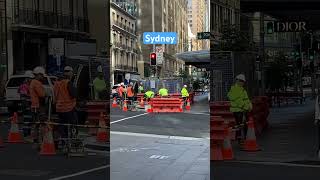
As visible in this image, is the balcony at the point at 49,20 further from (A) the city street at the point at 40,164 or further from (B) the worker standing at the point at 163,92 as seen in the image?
(A) the city street at the point at 40,164

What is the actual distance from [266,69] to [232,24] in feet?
2.80

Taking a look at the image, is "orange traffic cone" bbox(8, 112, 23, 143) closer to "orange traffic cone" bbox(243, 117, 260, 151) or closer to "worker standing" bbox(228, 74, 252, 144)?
"worker standing" bbox(228, 74, 252, 144)

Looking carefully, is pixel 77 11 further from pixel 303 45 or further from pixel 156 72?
pixel 303 45

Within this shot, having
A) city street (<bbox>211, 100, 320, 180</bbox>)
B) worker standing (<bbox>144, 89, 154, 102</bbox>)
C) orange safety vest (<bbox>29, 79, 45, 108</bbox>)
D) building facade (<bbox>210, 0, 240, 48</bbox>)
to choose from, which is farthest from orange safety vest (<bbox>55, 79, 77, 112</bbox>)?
city street (<bbox>211, 100, 320, 180</bbox>)

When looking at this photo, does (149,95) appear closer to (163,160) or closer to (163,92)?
(163,92)

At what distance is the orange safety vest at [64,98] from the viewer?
478 centimetres

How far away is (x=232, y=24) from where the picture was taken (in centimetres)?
480

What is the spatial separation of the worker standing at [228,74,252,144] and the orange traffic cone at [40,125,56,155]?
5.21 feet

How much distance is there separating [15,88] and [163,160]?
3.26 m

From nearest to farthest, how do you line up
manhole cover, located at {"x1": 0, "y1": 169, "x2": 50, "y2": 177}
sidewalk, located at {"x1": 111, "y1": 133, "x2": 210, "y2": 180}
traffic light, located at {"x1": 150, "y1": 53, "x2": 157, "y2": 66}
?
traffic light, located at {"x1": 150, "y1": 53, "x2": 157, "y2": 66}, manhole cover, located at {"x1": 0, "y1": 169, "x2": 50, "y2": 177}, sidewalk, located at {"x1": 111, "y1": 133, "x2": 210, "y2": 180}

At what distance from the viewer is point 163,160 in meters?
7.89

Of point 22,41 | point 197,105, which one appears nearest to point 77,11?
point 22,41

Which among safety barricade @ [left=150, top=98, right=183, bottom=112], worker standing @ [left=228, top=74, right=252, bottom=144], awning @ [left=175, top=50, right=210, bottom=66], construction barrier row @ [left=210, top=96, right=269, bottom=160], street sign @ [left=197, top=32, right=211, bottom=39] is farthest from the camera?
construction barrier row @ [left=210, top=96, right=269, bottom=160]

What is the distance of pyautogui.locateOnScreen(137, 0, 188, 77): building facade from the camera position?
14.3 ft
